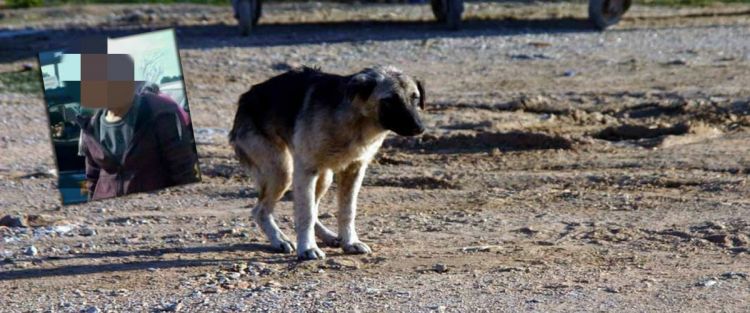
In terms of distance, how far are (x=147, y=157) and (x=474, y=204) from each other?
2347mm

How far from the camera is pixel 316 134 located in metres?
7.92

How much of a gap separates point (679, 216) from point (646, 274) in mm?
1689

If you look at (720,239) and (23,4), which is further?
(23,4)

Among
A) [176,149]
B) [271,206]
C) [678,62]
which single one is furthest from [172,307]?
[678,62]

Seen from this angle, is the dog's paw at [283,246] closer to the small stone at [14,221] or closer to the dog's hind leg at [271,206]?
the dog's hind leg at [271,206]

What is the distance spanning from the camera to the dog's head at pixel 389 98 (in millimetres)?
7629

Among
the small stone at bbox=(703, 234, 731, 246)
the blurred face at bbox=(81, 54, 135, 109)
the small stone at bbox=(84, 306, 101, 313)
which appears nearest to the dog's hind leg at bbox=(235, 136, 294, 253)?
Result: the blurred face at bbox=(81, 54, 135, 109)

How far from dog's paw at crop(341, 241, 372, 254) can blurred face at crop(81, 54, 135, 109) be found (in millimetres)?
1585

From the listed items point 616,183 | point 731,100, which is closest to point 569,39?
point 731,100

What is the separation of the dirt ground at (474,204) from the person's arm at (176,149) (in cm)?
38

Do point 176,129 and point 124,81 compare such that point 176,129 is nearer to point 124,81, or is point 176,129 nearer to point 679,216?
point 124,81

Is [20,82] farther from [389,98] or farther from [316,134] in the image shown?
[389,98]

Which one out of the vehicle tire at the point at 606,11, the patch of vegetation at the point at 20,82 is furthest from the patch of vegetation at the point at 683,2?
the patch of vegetation at the point at 20,82

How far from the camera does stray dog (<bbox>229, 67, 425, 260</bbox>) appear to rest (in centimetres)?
775
